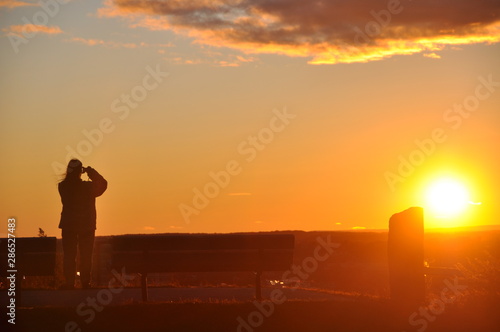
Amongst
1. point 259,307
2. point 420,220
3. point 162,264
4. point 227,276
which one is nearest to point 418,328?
point 259,307

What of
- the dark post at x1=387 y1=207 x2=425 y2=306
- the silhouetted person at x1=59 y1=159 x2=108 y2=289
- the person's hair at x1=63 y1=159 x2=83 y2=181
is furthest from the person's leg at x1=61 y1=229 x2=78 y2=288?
the dark post at x1=387 y1=207 x2=425 y2=306

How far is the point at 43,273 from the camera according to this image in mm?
16703

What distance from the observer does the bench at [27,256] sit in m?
16.4

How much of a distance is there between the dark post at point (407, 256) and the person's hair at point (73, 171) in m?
6.27

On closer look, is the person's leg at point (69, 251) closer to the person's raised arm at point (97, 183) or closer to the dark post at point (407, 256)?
the person's raised arm at point (97, 183)

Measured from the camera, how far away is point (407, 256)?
17.1 meters

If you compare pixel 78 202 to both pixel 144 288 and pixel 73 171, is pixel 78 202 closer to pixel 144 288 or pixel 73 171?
pixel 73 171

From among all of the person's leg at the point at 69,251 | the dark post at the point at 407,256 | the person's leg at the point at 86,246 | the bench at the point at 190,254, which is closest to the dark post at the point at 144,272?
the bench at the point at 190,254

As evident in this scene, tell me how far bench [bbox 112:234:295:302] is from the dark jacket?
70 cm

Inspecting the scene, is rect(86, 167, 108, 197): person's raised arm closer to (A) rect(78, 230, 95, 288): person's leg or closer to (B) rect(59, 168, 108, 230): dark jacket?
(B) rect(59, 168, 108, 230): dark jacket

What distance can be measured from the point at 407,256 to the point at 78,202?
6387mm

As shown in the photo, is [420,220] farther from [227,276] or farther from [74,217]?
[227,276]

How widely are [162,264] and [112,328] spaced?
335cm

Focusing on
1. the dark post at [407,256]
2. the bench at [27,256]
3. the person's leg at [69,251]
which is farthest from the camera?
the person's leg at [69,251]
